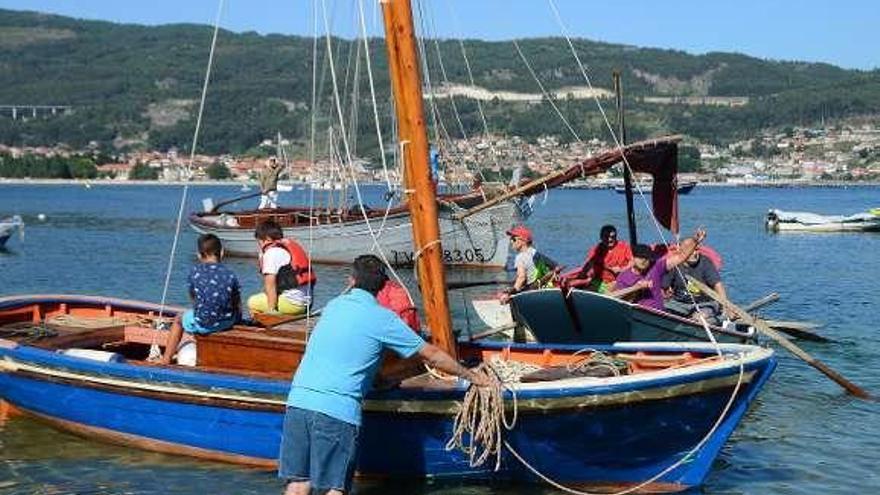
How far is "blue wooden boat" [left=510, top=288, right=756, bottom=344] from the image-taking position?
1553 centimetres

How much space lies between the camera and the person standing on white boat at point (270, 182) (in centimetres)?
3925

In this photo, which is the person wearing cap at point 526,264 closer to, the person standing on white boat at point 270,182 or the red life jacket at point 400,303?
the red life jacket at point 400,303

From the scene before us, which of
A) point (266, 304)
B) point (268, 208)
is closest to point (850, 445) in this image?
point (266, 304)

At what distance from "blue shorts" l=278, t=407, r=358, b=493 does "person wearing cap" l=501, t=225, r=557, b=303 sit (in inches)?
357

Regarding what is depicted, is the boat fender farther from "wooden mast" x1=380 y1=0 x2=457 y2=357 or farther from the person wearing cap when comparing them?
the person wearing cap

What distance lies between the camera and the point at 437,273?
11523 mm

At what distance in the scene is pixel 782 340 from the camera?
14250mm

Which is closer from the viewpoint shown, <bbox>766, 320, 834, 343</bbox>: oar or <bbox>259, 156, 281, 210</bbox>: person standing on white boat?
<bbox>766, 320, 834, 343</bbox>: oar

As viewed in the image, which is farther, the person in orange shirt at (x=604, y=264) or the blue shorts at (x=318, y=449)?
the person in orange shirt at (x=604, y=264)

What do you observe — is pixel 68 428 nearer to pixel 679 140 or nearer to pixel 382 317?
pixel 382 317

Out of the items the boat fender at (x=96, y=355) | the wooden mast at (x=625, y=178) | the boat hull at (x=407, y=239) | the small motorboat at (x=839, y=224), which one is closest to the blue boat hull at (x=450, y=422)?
the boat fender at (x=96, y=355)

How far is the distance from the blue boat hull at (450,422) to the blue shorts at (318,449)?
1.82 metres

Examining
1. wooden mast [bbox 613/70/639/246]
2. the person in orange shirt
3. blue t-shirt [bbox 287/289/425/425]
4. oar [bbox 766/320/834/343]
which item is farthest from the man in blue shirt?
oar [bbox 766/320/834/343]

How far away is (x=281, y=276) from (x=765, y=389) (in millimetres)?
7560
